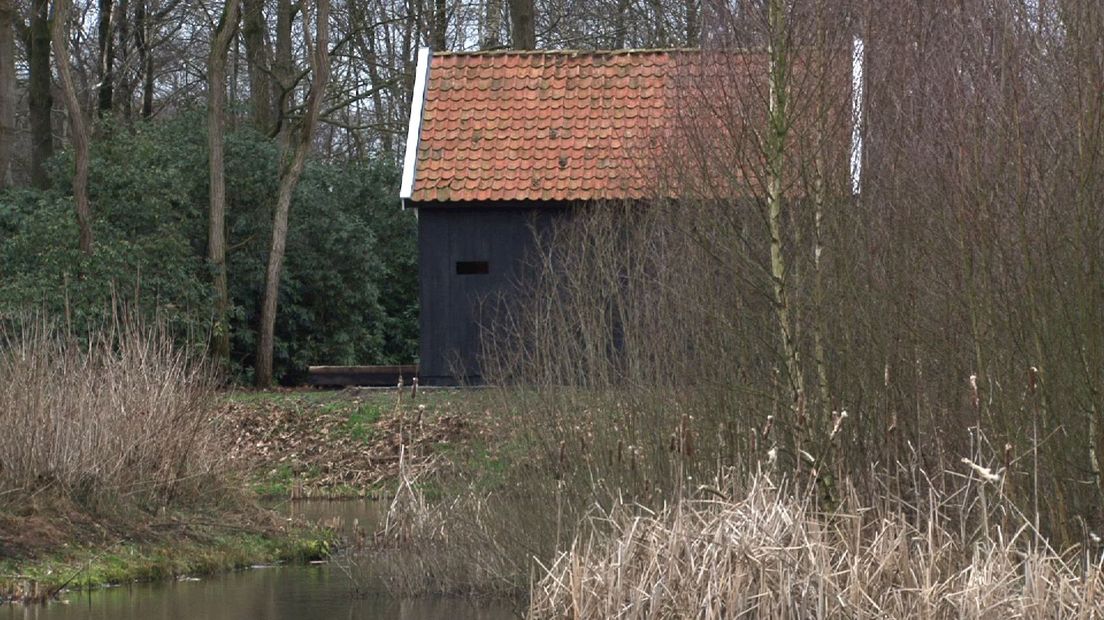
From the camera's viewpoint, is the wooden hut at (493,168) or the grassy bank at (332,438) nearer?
the grassy bank at (332,438)

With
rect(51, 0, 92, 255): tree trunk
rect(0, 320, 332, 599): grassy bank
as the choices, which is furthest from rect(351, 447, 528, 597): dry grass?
rect(51, 0, 92, 255): tree trunk

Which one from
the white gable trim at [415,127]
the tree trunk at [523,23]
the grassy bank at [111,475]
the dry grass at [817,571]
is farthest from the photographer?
the tree trunk at [523,23]

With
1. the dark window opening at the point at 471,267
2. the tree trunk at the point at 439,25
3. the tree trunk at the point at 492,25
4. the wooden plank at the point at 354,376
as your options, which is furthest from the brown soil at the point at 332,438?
the tree trunk at the point at 439,25

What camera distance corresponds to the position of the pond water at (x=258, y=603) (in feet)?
40.1

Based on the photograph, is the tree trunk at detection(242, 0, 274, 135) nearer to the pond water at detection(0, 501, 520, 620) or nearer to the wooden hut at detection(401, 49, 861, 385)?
the wooden hut at detection(401, 49, 861, 385)

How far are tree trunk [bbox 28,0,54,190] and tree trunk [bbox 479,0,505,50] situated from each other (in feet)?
27.3

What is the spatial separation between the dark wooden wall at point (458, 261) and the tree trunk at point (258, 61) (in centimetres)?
738

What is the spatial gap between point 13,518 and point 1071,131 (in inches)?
360

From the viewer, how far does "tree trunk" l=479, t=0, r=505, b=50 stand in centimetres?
3272

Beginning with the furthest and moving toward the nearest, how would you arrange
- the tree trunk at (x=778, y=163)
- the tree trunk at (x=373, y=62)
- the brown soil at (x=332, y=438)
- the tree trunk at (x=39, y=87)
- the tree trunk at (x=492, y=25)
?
the tree trunk at (x=492, y=25), the tree trunk at (x=373, y=62), the tree trunk at (x=39, y=87), the brown soil at (x=332, y=438), the tree trunk at (x=778, y=163)

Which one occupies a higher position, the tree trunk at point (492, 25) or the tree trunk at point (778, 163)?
the tree trunk at point (492, 25)

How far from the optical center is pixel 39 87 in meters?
29.7

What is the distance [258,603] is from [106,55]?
837 inches

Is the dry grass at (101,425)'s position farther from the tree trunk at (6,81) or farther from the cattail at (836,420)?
the tree trunk at (6,81)
